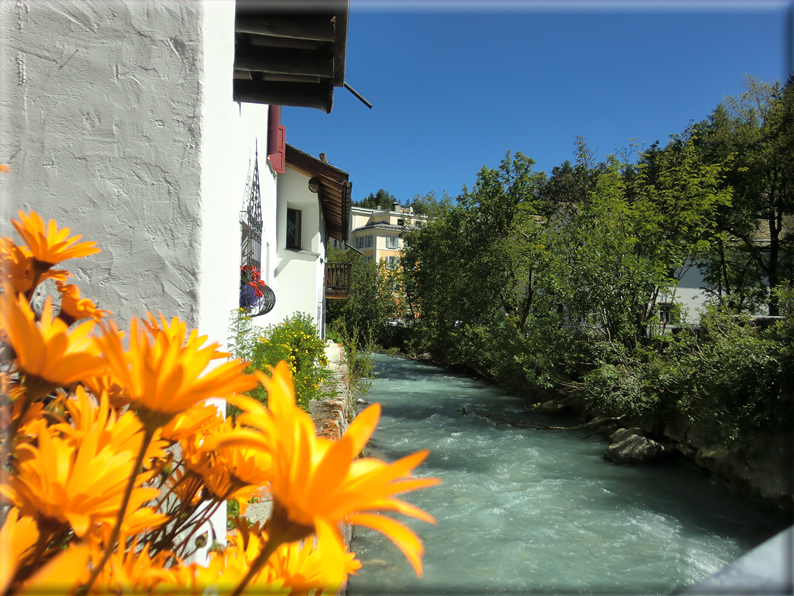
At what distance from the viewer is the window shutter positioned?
902 centimetres

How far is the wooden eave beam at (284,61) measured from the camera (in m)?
3.13

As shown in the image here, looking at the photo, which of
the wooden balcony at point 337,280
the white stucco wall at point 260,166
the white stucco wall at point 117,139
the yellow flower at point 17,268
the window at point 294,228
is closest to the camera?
the yellow flower at point 17,268

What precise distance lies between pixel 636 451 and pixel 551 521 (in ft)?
9.53

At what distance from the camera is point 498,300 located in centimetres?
1648

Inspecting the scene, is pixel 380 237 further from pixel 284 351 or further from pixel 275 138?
pixel 284 351

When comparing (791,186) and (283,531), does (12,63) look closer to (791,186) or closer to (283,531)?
(283,531)

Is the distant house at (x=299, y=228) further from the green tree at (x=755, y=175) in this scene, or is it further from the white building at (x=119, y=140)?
the green tree at (x=755, y=175)

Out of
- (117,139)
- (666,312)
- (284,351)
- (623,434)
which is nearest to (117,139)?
(117,139)

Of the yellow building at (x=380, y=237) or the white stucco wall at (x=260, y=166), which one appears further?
the yellow building at (x=380, y=237)

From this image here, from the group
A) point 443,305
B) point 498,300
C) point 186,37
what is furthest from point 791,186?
point 186,37

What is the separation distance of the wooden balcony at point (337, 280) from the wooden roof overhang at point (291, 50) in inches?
509

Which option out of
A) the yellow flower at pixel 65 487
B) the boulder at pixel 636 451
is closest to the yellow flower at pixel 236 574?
the yellow flower at pixel 65 487

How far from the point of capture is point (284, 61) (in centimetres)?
317

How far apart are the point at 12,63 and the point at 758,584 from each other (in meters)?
2.20
